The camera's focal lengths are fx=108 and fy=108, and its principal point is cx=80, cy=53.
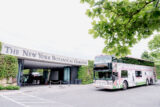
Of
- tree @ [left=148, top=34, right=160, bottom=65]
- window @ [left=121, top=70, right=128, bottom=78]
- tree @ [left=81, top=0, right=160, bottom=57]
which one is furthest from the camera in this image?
tree @ [left=148, top=34, right=160, bottom=65]

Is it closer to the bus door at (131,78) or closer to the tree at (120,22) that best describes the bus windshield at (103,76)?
the bus door at (131,78)

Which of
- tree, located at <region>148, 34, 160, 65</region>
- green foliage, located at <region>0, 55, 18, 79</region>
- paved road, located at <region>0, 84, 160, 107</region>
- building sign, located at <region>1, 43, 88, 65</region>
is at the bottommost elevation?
paved road, located at <region>0, 84, 160, 107</region>

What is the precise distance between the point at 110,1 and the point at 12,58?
1154 centimetres

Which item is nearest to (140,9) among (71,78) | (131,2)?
(131,2)

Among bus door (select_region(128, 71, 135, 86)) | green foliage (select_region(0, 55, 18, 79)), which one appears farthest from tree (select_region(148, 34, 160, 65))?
green foliage (select_region(0, 55, 18, 79))

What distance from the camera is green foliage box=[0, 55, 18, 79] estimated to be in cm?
1073

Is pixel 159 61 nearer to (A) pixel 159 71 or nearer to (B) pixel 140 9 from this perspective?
(A) pixel 159 71

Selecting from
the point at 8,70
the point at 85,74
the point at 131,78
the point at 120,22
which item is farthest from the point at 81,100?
the point at 85,74

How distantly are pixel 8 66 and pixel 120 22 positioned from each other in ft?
38.9

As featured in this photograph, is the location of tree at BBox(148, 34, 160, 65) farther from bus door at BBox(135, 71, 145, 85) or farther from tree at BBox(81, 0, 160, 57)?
tree at BBox(81, 0, 160, 57)

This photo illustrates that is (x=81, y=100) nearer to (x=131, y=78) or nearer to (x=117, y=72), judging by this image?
(x=117, y=72)

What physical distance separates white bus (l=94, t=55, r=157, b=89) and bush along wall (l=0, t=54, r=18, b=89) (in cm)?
879

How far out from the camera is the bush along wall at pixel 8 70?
10.7 metres

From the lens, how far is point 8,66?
11.3m
